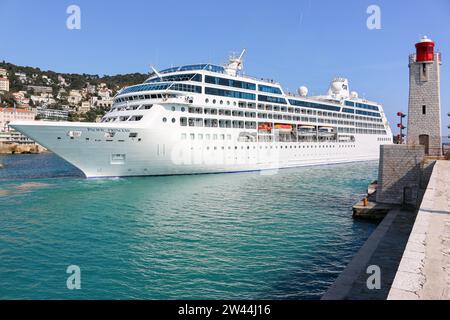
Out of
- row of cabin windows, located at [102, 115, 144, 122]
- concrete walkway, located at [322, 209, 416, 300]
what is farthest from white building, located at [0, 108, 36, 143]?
concrete walkway, located at [322, 209, 416, 300]

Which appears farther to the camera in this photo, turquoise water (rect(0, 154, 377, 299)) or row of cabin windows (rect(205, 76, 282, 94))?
row of cabin windows (rect(205, 76, 282, 94))

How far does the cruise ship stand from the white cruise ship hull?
8 cm

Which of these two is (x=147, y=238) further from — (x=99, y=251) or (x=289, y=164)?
(x=289, y=164)

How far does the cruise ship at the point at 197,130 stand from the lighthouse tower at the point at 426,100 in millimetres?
20014

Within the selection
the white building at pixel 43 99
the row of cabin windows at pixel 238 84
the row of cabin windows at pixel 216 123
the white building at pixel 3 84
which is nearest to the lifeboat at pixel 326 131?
the row of cabin windows at pixel 238 84

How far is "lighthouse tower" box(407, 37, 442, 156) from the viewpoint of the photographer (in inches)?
831

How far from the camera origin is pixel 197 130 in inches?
1375

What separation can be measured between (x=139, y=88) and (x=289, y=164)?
22.7 m

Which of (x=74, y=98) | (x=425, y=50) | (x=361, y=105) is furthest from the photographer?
(x=74, y=98)

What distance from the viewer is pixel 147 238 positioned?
14.4 metres

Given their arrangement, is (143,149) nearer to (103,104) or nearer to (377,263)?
(377,263)

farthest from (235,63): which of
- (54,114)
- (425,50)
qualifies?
(54,114)

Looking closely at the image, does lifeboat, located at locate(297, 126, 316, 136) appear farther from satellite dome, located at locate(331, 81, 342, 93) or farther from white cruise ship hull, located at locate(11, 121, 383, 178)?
satellite dome, located at locate(331, 81, 342, 93)

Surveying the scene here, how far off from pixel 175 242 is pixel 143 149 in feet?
60.1
